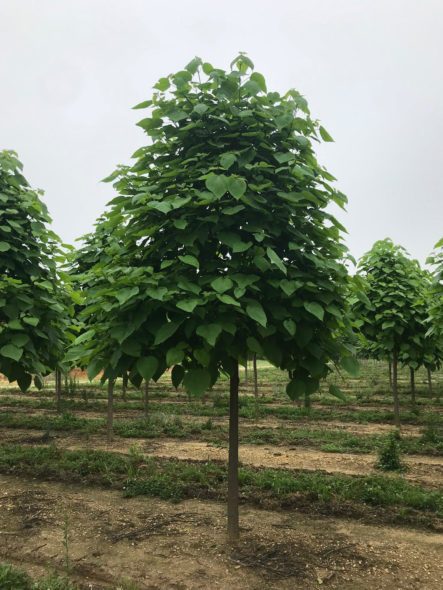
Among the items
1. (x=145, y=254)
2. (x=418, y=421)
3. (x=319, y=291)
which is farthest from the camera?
(x=418, y=421)

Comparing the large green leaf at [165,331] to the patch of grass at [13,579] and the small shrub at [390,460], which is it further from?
the small shrub at [390,460]

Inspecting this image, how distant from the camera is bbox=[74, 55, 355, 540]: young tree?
3459 mm

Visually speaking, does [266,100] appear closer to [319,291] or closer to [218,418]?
[319,291]

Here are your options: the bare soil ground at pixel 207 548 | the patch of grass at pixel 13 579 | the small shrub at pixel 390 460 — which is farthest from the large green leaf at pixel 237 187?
the small shrub at pixel 390 460

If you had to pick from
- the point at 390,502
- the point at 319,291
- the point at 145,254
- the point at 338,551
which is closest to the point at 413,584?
the point at 338,551

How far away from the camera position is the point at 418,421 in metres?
13.4

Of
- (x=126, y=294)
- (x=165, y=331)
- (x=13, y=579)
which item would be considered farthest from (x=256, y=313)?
(x=13, y=579)

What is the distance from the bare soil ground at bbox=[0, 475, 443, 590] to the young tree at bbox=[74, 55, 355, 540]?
1807mm

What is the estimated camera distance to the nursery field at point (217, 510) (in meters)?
4.12

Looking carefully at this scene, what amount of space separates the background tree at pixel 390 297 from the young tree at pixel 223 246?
24.5ft

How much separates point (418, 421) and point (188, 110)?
12.5 meters

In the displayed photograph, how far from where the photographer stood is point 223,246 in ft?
13.3

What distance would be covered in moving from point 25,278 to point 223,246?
3.01 m

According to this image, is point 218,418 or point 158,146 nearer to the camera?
point 158,146
